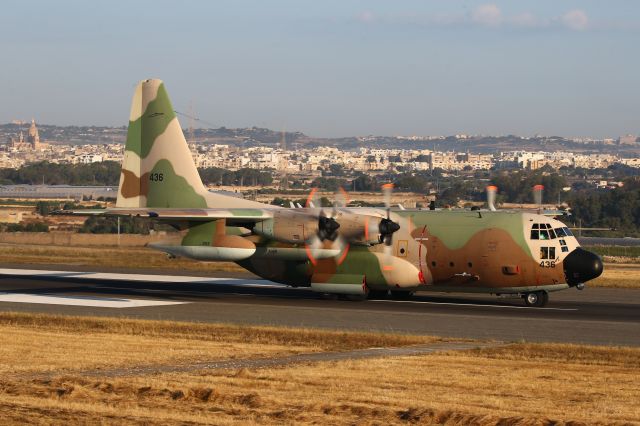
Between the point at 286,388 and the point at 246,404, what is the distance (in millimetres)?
1851

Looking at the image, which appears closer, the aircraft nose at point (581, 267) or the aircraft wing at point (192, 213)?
the aircraft nose at point (581, 267)

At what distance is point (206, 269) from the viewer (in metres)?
58.8

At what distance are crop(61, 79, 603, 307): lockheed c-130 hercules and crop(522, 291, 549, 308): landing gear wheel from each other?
37 millimetres

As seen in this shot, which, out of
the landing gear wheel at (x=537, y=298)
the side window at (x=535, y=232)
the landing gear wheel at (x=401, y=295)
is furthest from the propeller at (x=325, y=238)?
the landing gear wheel at (x=537, y=298)

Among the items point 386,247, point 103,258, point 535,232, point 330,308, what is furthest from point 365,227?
point 103,258

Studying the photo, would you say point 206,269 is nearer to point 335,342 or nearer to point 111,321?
point 111,321

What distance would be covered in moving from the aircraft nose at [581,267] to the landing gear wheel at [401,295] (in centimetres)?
707

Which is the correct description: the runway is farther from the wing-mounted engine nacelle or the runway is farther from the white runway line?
the wing-mounted engine nacelle

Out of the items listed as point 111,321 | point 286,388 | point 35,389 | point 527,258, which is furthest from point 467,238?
point 35,389

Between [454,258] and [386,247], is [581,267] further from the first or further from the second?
[386,247]

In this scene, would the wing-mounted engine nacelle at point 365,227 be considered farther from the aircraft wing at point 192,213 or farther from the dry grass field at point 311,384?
the dry grass field at point 311,384

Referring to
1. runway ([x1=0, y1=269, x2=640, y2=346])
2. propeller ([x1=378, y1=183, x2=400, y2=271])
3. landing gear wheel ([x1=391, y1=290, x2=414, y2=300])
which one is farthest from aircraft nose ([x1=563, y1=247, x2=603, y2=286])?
landing gear wheel ([x1=391, y1=290, x2=414, y2=300])

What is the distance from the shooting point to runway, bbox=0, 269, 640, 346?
33812mm

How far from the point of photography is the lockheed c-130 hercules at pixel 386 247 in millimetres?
39000
